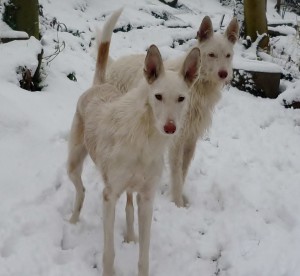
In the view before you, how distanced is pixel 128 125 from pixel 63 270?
1.21m

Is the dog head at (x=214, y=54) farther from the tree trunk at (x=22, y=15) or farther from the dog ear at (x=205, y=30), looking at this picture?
the tree trunk at (x=22, y=15)

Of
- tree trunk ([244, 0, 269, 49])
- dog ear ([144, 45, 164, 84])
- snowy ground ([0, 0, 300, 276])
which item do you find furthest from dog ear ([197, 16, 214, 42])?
tree trunk ([244, 0, 269, 49])

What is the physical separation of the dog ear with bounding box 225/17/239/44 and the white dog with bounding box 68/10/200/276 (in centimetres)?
151

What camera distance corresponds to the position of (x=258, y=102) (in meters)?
7.33

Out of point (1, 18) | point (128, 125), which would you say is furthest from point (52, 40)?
point (128, 125)

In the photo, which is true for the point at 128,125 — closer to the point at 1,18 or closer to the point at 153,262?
the point at 153,262

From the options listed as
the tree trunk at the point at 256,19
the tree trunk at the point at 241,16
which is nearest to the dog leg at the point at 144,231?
the tree trunk at the point at 256,19

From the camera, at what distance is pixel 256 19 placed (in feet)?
31.6

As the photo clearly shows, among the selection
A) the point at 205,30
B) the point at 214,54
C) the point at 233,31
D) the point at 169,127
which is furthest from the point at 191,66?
the point at 233,31

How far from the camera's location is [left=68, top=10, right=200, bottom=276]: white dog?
2773mm

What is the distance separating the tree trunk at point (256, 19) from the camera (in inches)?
377

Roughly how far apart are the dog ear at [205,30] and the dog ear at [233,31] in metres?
0.18

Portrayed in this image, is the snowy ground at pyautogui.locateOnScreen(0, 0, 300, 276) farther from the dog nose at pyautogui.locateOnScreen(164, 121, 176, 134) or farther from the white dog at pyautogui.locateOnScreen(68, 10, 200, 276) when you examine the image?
the dog nose at pyautogui.locateOnScreen(164, 121, 176, 134)

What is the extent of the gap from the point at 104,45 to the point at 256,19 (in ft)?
22.4
